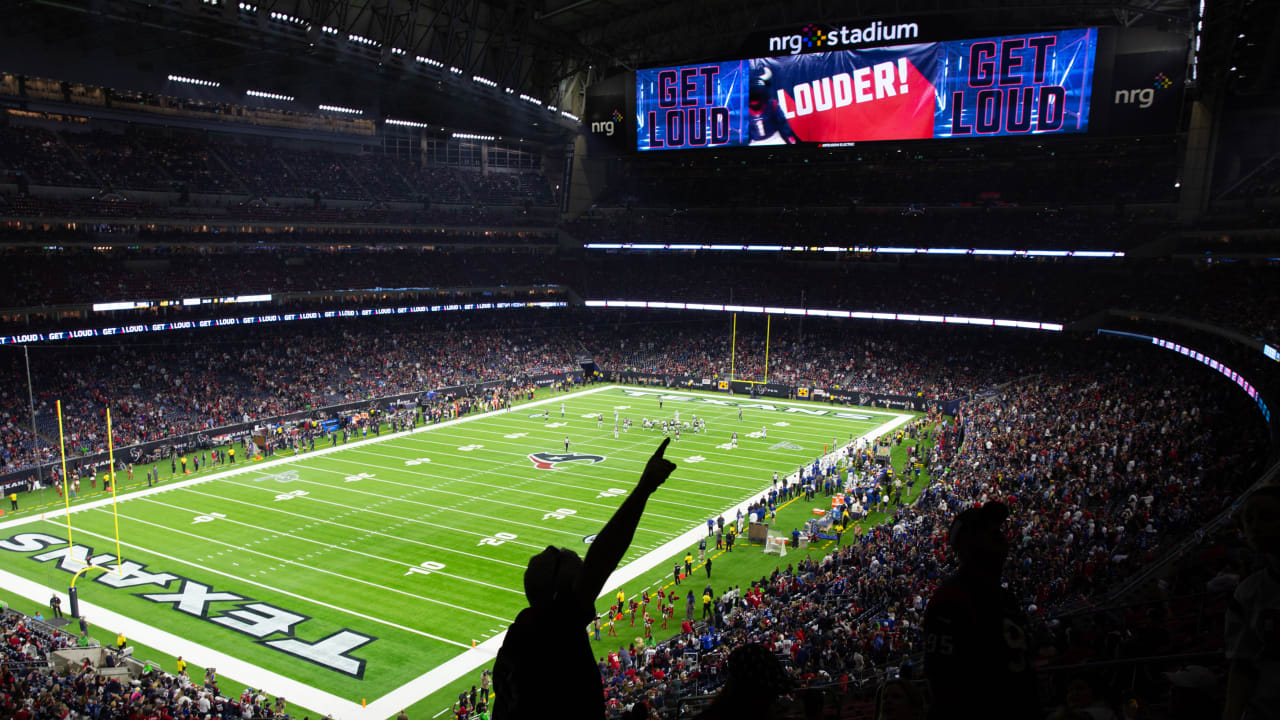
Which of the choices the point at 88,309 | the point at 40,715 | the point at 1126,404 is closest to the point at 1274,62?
the point at 1126,404

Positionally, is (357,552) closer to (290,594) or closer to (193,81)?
(290,594)

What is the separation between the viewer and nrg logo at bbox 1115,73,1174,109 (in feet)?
149

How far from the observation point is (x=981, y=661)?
113 inches

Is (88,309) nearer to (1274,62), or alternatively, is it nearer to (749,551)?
(749,551)

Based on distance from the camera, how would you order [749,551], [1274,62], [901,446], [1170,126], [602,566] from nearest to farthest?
[602,566] < [749,551] < [1274,62] < [901,446] < [1170,126]

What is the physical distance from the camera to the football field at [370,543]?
68.6 feet

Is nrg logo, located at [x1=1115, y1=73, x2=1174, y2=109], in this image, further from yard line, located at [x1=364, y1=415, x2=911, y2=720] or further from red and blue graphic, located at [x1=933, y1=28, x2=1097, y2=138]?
yard line, located at [x1=364, y1=415, x2=911, y2=720]

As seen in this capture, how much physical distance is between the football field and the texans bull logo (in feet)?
0.30

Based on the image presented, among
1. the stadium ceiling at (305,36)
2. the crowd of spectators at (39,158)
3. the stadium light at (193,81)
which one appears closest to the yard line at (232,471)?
the stadium ceiling at (305,36)

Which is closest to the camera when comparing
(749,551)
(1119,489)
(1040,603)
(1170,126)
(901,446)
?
(1040,603)

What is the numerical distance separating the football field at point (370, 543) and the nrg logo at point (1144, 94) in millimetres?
22819

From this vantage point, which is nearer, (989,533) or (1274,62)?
(989,533)

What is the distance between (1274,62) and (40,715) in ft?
134

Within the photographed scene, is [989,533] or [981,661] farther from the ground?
[989,533]
